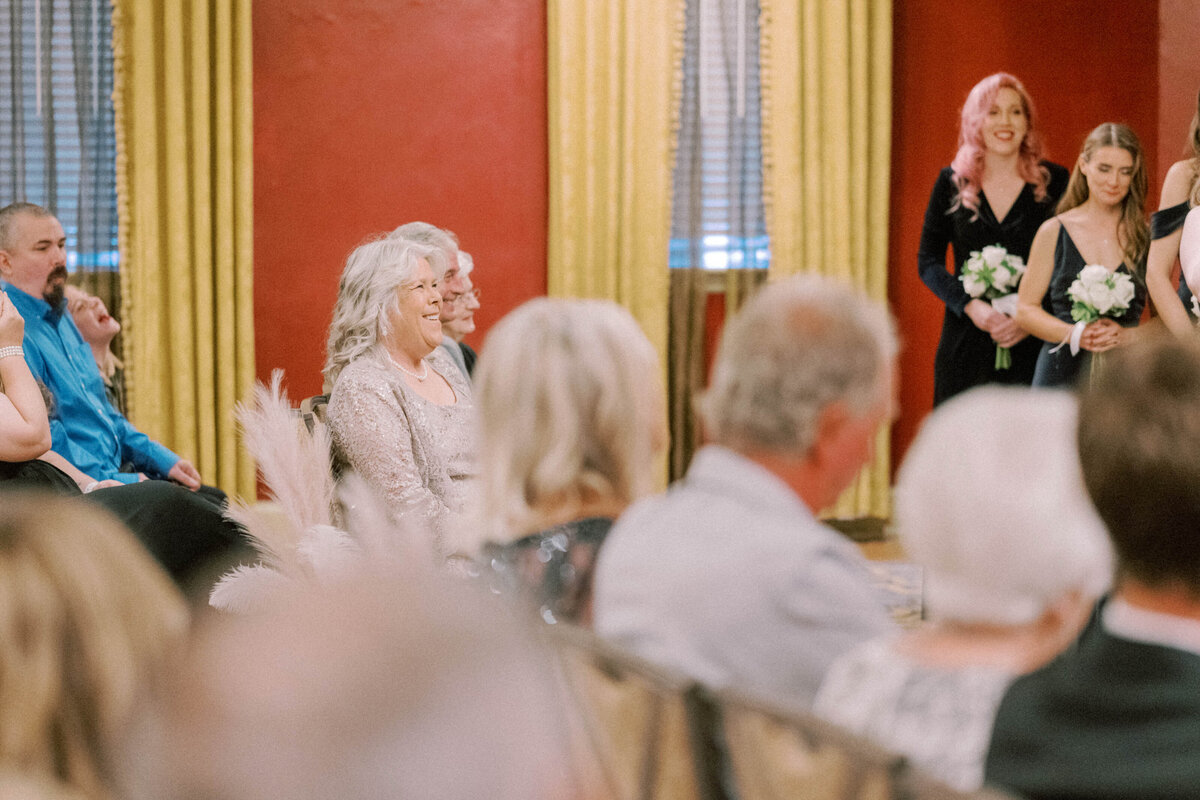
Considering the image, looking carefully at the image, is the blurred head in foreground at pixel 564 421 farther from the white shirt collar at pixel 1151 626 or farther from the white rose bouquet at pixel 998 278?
the white rose bouquet at pixel 998 278

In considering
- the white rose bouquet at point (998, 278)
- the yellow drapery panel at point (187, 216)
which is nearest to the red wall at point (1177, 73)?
the white rose bouquet at point (998, 278)

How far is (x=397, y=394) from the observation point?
10.1 feet

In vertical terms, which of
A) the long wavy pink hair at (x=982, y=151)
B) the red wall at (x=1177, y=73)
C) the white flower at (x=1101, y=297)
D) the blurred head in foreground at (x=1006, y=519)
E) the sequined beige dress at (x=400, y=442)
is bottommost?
the sequined beige dress at (x=400, y=442)

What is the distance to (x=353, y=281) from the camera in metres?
3.23

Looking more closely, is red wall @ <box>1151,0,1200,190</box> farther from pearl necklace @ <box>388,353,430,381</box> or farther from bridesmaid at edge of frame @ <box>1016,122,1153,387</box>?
pearl necklace @ <box>388,353,430,381</box>

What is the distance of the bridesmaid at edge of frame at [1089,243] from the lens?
4.00 meters

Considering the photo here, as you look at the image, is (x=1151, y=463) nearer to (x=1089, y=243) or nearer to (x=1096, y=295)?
(x=1096, y=295)

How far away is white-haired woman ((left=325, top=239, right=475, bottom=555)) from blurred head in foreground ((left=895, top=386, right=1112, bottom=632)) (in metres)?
1.86

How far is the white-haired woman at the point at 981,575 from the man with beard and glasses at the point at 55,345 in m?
2.92

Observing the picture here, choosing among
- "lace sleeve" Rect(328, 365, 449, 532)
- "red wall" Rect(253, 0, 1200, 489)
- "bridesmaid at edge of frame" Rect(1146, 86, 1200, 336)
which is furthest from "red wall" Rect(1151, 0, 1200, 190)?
"lace sleeve" Rect(328, 365, 449, 532)

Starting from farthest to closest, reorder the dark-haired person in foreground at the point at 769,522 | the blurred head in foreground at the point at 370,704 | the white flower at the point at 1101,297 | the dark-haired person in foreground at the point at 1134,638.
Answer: the white flower at the point at 1101,297, the dark-haired person in foreground at the point at 769,522, the dark-haired person in foreground at the point at 1134,638, the blurred head in foreground at the point at 370,704

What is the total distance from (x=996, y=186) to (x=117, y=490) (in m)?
3.19

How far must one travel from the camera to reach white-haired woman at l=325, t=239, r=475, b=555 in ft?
9.74

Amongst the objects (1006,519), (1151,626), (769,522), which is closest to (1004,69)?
(769,522)
